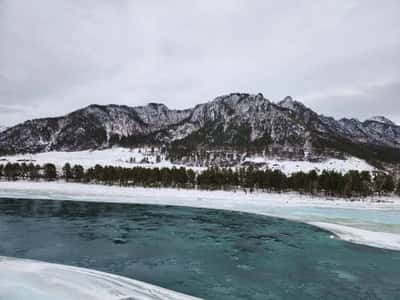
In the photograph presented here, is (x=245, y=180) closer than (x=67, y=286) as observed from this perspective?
No

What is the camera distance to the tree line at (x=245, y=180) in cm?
10574

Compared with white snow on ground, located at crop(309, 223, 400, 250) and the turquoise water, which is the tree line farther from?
white snow on ground, located at crop(309, 223, 400, 250)

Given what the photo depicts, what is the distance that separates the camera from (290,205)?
3194 inches

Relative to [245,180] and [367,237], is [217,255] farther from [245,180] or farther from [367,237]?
[245,180]

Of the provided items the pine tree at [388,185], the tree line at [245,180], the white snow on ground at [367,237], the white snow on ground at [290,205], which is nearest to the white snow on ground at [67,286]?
the white snow on ground at [367,237]

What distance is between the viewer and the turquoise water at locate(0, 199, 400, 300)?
2167cm

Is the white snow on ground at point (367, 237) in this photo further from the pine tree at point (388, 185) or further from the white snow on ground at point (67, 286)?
the pine tree at point (388, 185)

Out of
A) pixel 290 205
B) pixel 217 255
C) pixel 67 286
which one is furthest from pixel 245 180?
pixel 67 286

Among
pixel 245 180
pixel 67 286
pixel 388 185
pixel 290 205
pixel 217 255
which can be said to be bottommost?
pixel 217 255

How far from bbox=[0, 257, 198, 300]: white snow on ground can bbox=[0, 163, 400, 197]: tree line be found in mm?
92464

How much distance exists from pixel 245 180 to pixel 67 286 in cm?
9980

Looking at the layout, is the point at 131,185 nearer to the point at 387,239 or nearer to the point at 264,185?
the point at 264,185

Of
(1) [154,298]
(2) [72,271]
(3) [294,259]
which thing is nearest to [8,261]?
(2) [72,271]

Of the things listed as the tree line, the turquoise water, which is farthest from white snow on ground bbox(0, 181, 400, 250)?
the turquoise water
